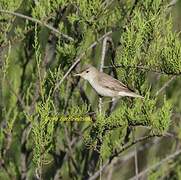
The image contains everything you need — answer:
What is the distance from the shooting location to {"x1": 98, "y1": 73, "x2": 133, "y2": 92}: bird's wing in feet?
15.3

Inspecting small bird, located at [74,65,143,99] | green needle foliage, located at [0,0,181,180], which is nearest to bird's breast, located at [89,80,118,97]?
small bird, located at [74,65,143,99]

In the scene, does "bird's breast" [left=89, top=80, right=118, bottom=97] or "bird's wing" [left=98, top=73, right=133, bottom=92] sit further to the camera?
"bird's breast" [left=89, top=80, right=118, bottom=97]

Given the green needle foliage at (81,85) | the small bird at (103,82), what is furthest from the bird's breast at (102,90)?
the green needle foliage at (81,85)

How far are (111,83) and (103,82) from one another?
0.11 metres

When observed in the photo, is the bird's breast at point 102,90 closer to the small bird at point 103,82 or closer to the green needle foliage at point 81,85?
the small bird at point 103,82

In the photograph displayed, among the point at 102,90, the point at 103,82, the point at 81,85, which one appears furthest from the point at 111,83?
the point at 81,85

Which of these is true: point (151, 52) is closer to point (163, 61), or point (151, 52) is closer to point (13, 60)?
point (163, 61)

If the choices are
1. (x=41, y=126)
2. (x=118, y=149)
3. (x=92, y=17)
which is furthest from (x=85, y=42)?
(x=41, y=126)

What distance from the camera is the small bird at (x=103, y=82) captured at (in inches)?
190

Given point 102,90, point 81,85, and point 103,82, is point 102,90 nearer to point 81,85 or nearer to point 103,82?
point 103,82

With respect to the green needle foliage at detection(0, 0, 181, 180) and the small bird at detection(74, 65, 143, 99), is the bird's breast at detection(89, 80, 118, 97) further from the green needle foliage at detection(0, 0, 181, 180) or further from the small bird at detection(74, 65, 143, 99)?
the green needle foliage at detection(0, 0, 181, 180)

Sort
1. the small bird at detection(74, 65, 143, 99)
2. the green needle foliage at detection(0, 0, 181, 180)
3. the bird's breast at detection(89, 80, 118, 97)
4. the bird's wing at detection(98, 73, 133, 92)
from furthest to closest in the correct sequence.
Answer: the bird's breast at detection(89, 80, 118, 97)
the small bird at detection(74, 65, 143, 99)
the bird's wing at detection(98, 73, 133, 92)
the green needle foliage at detection(0, 0, 181, 180)

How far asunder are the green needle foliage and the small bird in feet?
0.26

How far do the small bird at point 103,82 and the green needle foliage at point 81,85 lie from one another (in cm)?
8
